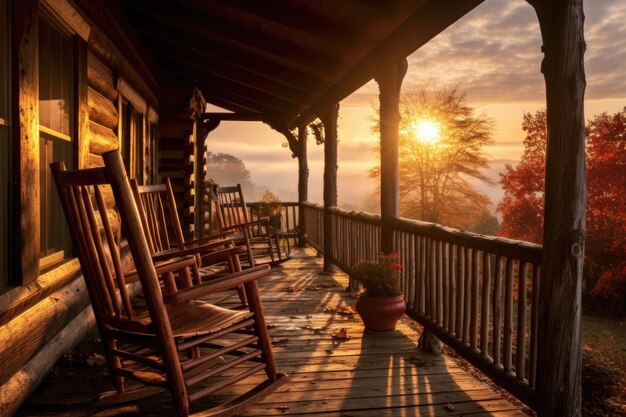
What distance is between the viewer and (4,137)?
7.18 ft

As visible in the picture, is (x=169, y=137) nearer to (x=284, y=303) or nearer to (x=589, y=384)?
(x=284, y=303)

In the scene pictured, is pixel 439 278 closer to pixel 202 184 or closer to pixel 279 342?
pixel 279 342

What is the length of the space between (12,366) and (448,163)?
17043 mm

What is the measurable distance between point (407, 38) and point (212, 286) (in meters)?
2.50

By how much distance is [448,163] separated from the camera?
59.0 ft

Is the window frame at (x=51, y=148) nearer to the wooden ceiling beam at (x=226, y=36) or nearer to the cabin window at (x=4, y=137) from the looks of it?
the cabin window at (x=4, y=137)

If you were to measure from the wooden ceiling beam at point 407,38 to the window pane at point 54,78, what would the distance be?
2.23m

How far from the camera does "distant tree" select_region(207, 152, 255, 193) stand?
Result: 8094 cm

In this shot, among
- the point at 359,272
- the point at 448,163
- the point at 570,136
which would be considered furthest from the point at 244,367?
the point at 448,163

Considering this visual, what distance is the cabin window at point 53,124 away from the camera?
9.29ft

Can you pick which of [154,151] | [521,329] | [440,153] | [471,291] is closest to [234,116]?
[154,151]

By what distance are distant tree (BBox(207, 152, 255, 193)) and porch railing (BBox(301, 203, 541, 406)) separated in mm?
77552

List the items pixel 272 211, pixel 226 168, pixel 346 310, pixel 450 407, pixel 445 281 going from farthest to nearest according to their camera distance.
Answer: pixel 226 168, pixel 272 211, pixel 346 310, pixel 445 281, pixel 450 407

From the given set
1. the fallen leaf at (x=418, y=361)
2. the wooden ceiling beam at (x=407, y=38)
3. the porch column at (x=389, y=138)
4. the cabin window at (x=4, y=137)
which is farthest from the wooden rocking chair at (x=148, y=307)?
the porch column at (x=389, y=138)
